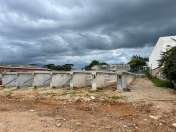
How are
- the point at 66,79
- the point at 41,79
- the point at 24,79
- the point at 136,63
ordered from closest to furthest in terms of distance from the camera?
the point at 41,79, the point at 66,79, the point at 24,79, the point at 136,63

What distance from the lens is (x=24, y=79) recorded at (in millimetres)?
15031

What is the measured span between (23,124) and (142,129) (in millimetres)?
3571

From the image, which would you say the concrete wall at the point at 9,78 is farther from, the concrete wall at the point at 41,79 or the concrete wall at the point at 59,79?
the concrete wall at the point at 59,79

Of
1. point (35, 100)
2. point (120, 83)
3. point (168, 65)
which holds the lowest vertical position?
point (35, 100)

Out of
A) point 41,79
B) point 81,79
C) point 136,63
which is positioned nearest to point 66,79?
point 81,79

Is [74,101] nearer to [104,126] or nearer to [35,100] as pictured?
[35,100]

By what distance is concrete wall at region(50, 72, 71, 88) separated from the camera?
42.7ft

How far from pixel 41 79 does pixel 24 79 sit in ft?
7.84

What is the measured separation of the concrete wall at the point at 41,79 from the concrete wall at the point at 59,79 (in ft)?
4.30

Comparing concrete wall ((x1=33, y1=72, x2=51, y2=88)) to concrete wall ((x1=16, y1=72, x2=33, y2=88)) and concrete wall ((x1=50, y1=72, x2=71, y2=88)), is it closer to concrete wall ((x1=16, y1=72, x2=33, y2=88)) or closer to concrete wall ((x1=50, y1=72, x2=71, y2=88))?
concrete wall ((x1=50, y1=72, x2=71, y2=88))

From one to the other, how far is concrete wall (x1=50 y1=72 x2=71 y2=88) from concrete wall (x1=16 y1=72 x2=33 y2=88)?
3606mm

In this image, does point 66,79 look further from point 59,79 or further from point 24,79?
point 24,79

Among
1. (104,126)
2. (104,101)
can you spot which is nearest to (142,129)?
(104,126)

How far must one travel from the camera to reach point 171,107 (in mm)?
5961
